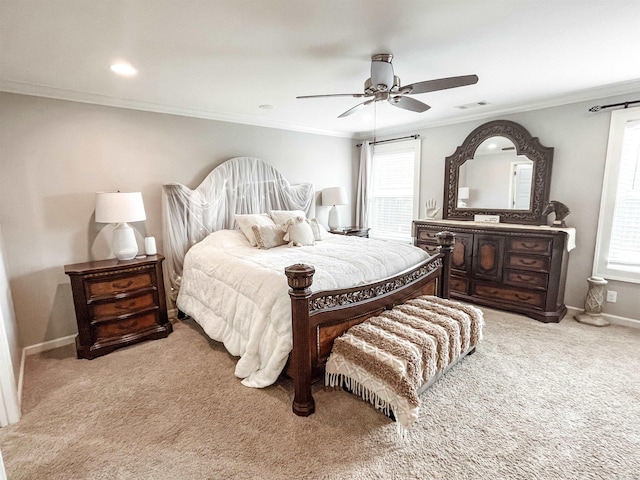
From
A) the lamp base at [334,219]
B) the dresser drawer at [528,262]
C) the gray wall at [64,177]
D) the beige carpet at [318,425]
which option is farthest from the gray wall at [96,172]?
the lamp base at [334,219]

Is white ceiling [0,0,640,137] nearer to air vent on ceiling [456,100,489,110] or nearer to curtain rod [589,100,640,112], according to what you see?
curtain rod [589,100,640,112]

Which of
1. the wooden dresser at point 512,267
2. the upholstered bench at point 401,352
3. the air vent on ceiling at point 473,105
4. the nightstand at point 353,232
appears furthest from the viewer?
the nightstand at point 353,232

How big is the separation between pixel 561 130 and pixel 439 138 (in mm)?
1455

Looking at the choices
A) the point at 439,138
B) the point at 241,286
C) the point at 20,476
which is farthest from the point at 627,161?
the point at 20,476

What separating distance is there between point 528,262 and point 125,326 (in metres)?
4.25

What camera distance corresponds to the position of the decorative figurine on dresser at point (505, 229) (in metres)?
3.42

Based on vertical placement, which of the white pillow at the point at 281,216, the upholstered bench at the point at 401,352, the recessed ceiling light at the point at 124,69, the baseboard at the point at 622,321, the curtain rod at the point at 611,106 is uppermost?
the recessed ceiling light at the point at 124,69

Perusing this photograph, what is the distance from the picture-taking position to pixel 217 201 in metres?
3.80

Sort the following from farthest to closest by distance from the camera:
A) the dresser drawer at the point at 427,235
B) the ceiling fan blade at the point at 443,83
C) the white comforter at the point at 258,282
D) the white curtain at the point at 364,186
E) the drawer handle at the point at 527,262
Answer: the white curtain at the point at 364,186 < the dresser drawer at the point at 427,235 < the drawer handle at the point at 527,262 < the white comforter at the point at 258,282 < the ceiling fan blade at the point at 443,83

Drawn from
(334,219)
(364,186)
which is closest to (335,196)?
(334,219)

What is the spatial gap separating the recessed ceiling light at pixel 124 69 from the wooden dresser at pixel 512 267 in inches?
129

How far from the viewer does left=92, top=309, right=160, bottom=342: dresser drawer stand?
2811 millimetres

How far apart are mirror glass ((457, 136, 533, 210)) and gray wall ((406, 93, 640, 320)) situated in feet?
0.89

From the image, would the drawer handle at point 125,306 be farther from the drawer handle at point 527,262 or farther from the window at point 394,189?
the drawer handle at point 527,262
